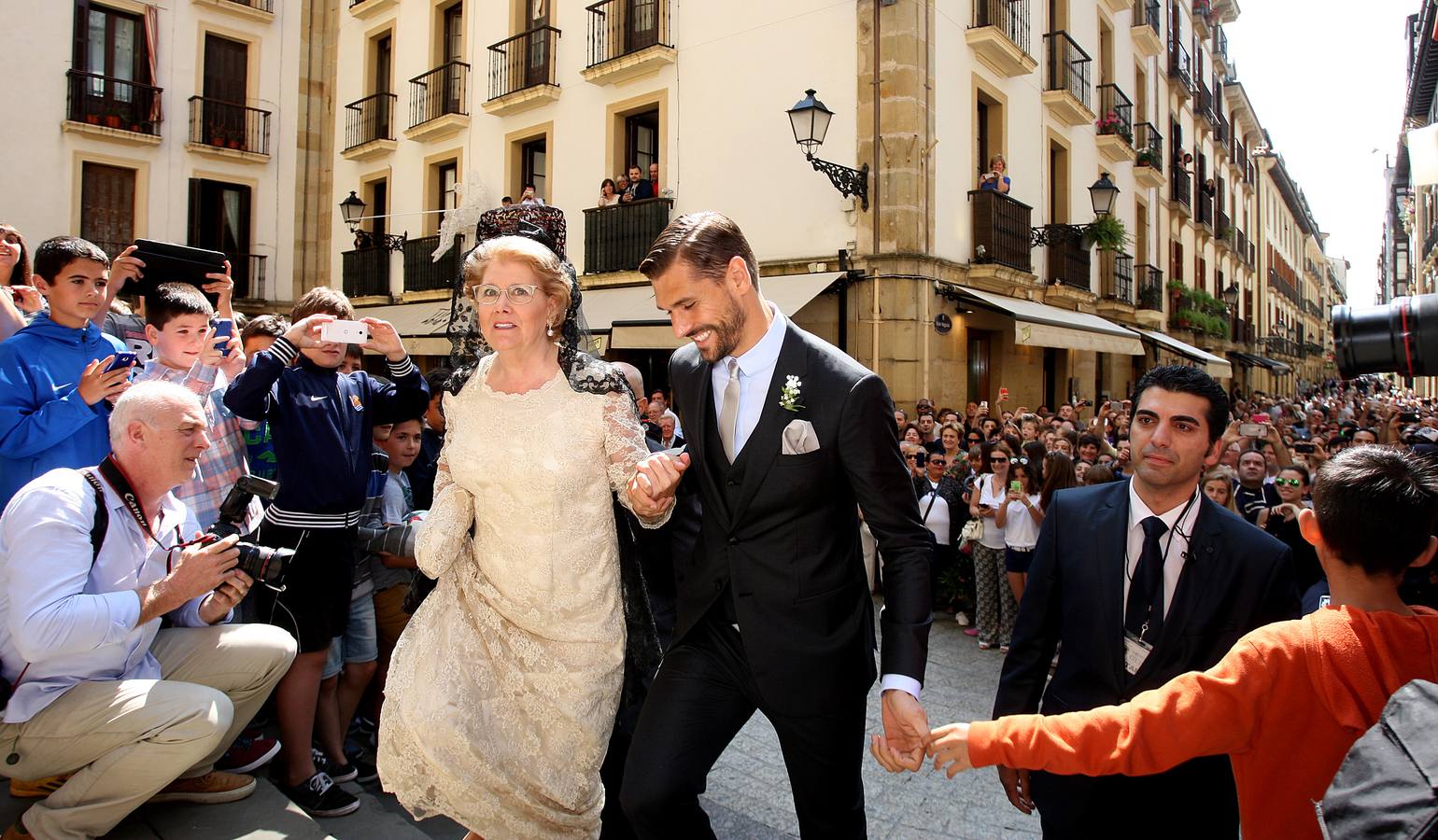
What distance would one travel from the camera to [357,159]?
60.9 ft

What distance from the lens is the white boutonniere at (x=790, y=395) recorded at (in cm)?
224

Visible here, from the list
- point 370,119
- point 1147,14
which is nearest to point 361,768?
point 370,119

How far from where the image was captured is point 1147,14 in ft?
63.4

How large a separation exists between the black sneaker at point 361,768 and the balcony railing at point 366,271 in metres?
15.8

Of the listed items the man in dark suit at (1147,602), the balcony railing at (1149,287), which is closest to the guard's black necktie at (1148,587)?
the man in dark suit at (1147,602)

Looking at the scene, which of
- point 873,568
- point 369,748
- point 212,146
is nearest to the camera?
point 369,748

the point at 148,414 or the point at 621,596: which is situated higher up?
the point at 148,414

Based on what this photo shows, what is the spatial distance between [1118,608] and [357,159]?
19.4 m

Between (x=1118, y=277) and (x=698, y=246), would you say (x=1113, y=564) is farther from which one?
(x=1118, y=277)

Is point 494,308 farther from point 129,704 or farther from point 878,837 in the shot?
point 878,837

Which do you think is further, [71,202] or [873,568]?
[71,202]

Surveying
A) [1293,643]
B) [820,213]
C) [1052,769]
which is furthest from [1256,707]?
[820,213]

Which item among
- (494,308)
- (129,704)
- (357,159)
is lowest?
(129,704)

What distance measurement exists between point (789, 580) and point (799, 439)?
357 mm
